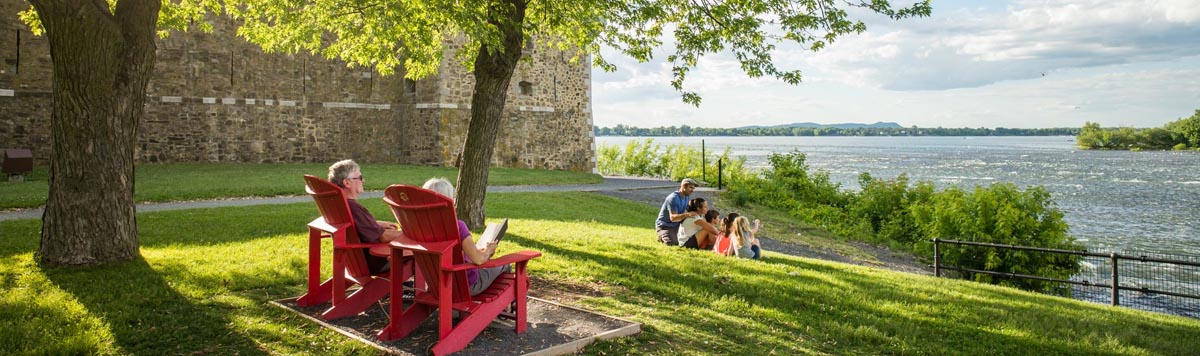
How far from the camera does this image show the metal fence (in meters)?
9.90

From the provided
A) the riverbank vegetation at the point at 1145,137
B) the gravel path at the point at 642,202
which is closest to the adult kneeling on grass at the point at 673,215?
the gravel path at the point at 642,202

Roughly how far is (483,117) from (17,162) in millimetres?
12642

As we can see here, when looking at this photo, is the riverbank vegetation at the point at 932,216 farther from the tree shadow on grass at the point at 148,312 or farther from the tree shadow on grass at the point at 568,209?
the tree shadow on grass at the point at 148,312

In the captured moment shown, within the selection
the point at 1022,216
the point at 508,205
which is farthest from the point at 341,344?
the point at 1022,216

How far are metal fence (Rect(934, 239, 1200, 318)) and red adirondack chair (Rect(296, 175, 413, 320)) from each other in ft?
24.9

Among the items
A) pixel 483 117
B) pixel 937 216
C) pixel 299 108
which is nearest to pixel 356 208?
pixel 483 117

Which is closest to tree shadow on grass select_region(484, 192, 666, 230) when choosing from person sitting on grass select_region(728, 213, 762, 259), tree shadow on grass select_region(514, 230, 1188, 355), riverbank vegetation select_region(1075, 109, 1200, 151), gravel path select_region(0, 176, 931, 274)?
gravel path select_region(0, 176, 931, 274)

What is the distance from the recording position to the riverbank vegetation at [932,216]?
16.6 meters

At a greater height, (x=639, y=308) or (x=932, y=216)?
(x=639, y=308)

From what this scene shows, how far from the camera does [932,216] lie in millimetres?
20359

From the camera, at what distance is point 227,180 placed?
18.4 metres

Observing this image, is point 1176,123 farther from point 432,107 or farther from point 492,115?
point 492,115

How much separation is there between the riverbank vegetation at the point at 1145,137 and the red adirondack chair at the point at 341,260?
12764 cm

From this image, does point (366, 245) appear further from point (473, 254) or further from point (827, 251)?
point (827, 251)
